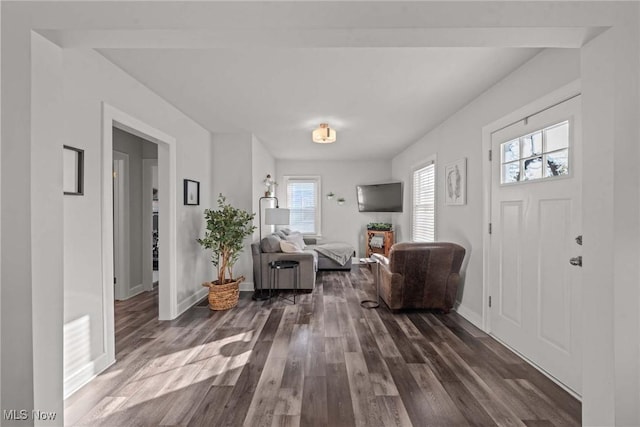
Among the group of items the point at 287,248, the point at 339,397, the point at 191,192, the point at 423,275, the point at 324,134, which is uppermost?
the point at 324,134

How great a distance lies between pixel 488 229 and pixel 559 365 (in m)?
1.22

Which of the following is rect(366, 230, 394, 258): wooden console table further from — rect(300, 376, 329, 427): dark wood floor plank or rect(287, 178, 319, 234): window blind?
rect(300, 376, 329, 427): dark wood floor plank

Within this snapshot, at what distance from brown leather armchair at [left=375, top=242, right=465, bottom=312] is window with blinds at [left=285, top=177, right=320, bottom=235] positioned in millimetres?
3766

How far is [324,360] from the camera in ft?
7.77

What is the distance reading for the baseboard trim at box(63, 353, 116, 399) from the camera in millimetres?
1915

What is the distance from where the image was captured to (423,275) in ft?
10.8

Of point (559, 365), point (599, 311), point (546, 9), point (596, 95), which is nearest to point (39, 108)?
point (546, 9)

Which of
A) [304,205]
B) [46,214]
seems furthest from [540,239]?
[304,205]

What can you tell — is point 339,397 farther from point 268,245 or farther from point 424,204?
point 424,204

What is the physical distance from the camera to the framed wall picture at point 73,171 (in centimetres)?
192

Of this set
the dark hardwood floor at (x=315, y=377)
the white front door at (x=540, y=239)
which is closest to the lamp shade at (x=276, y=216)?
the dark hardwood floor at (x=315, y=377)

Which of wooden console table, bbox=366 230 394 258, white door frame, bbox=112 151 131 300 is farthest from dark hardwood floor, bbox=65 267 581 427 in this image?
wooden console table, bbox=366 230 394 258

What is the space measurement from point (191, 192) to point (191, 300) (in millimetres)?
1392

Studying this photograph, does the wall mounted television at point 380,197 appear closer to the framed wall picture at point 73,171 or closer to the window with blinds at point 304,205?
the window with blinds at point 304,205
